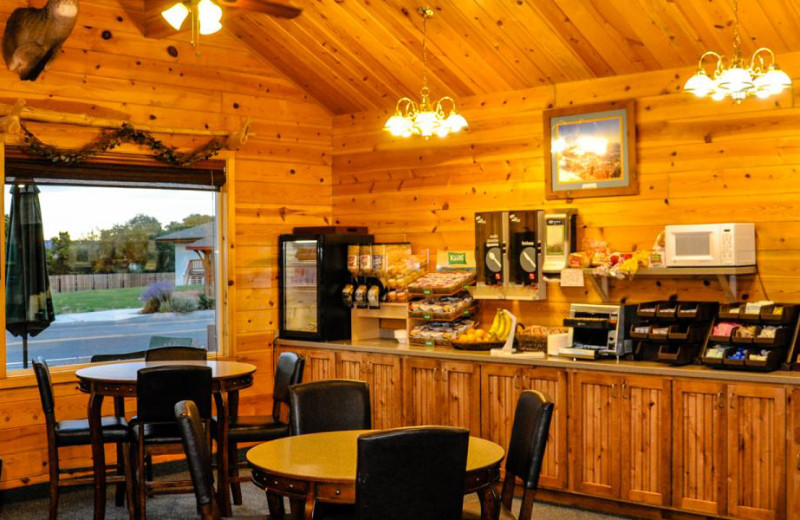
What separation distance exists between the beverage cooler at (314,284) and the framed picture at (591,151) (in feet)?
5.72

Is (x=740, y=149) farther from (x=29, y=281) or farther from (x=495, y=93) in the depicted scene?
(x=29, y=281)

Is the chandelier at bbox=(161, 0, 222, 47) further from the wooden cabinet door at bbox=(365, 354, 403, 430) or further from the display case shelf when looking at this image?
the wooden cabinet door at bbox=(365, 354, 403, 430)

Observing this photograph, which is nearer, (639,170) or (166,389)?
(166,389)

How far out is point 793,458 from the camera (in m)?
4.72

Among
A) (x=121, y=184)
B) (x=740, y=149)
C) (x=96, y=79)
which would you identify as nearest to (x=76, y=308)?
(x=121, y=184)

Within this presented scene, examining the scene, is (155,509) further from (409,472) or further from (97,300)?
(409,472)

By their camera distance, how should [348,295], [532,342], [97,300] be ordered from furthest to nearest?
[348,295] < [97,300] < [532,342]

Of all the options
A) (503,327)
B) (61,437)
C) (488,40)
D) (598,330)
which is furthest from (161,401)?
(488,40)

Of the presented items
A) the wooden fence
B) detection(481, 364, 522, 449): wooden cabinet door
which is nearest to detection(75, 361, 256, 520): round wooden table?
the wooden fence

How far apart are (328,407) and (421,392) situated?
200 centimetres

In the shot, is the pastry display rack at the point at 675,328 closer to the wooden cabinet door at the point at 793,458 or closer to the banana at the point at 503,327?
the wooden cabinet door at the point at 793,458

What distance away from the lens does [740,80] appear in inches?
175

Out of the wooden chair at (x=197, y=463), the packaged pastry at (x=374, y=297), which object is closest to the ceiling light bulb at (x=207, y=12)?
the wooden chair at (x=197, y=463)

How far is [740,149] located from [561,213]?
3.80 feet
